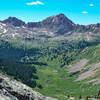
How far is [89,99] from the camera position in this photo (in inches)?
6225

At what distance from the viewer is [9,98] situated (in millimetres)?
29359

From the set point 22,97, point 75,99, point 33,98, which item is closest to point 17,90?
point 22,97

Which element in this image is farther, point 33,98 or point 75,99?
point 75,99

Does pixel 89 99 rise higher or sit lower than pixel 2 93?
lower

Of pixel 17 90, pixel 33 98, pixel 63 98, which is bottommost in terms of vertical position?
pixel 63 98

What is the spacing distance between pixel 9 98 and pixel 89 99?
13884 centimetres

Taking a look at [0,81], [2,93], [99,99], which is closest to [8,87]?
[0,81]

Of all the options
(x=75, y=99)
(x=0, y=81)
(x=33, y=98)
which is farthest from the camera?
(x=75, y=99)

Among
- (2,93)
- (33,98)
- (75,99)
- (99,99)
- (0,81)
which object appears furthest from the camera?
(75,99)

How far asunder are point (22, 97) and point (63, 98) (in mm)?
150112

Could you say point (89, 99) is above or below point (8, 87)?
below

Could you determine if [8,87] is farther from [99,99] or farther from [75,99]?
[75,99]

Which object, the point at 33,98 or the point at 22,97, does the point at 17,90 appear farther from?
the point at 33,98

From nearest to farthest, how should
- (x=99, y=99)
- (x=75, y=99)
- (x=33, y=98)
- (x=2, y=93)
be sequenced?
(x=2, y=93), (x=33, y=98), (x=99, y=99), (x=75, y=99)
